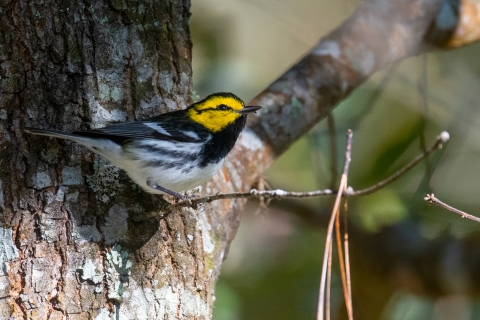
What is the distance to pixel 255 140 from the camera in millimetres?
3215

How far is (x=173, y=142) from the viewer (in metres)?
2.72

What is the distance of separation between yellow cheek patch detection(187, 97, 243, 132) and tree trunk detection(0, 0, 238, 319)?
1.40 feet

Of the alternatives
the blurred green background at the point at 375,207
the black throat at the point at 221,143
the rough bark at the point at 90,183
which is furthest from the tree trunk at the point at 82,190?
the blurred green background at the point at 375,207

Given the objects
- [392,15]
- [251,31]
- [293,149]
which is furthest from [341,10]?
[392,15]

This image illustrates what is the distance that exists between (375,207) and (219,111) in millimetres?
2091

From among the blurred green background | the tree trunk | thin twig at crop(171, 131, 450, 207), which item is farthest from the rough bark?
the blurred green background

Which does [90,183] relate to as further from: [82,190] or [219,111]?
[219,111]

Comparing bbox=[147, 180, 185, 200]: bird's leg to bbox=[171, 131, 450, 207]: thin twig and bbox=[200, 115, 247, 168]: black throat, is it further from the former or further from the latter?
bbox=[171, 131, 450, 207]: thin twig

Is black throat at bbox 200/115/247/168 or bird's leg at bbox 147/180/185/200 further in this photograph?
black throat at bbox 200/115/247/168

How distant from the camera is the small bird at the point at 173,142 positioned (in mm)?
2332

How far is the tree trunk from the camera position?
2154 mm

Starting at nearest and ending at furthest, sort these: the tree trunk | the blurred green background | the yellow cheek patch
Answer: the tree trunk < the yellow cheek patch < the blurred green background

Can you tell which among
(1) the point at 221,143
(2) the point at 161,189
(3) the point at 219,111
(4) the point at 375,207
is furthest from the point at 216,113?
(4) the point at 375,207

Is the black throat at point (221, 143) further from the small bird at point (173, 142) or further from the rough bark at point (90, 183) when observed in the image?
the rough bark at point (90, 183)
